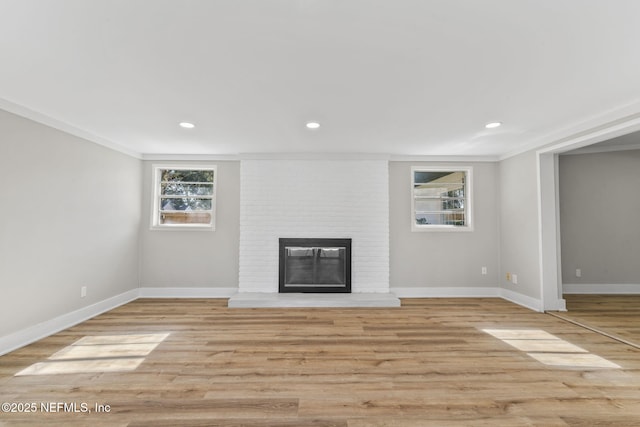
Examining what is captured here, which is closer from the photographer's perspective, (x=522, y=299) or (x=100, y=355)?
(x=100, y=355)

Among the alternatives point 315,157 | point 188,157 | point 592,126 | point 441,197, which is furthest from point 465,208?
point 188,157

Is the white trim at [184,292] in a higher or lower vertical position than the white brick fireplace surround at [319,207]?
lower

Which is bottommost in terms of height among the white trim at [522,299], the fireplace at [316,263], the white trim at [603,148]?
the white trim at [522,299]

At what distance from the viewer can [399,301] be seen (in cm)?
412

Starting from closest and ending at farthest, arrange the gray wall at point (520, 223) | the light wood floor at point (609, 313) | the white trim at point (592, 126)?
the white trim at point (592, 126), the light wood floor at point (609, 313), the gray wall at point (520, 223)

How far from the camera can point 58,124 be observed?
10.0 feet

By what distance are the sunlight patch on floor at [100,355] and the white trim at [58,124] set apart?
2.28 m

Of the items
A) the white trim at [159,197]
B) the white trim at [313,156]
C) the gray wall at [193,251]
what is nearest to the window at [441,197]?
the white trim at [313,156]

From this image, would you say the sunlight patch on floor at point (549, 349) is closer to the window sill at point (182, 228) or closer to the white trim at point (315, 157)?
the white trim at point (315, 157)

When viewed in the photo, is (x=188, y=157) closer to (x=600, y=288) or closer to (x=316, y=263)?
(x=316, y=263)

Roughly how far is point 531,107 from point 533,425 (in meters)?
2.65

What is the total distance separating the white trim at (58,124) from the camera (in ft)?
8.50

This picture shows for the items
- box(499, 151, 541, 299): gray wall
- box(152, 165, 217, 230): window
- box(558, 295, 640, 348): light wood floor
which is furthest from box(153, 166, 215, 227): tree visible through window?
box(558, 295, 640, 348): light wood floor

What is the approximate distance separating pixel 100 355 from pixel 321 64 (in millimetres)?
3116
